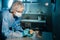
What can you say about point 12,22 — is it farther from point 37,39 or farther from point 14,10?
point 37,39

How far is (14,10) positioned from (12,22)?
19 cm

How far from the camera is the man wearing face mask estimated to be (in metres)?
2.20

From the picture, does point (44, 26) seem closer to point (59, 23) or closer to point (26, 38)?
point (26, 38)

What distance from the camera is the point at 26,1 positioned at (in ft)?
7.11

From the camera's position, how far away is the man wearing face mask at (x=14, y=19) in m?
2.20

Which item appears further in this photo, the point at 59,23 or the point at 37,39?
the point at 37,39

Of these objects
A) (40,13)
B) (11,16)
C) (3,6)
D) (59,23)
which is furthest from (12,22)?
(59,23)

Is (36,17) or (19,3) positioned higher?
(19,3)

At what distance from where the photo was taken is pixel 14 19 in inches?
88.4

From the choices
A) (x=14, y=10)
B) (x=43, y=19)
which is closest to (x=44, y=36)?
(x=43, y=19)

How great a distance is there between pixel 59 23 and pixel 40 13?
0.49 m

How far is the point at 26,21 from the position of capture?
2168 mm

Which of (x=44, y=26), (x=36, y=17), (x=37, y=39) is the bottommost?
(x=37, y=39)

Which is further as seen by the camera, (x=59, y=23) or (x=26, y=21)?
(x=26, y=21)
